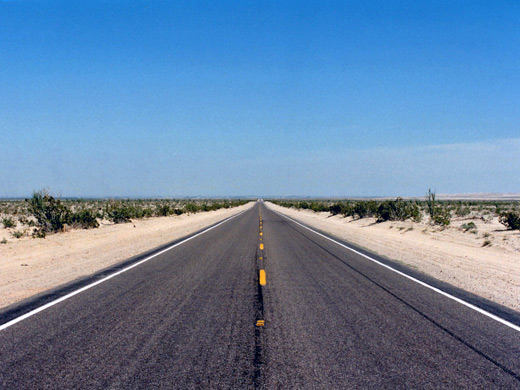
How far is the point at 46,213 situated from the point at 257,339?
21.0 metres

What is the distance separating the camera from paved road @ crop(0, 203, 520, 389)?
3.96 meters

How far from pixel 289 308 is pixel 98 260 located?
8085mm

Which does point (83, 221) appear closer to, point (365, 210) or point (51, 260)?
point (51, 260)

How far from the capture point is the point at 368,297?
7.41 meters

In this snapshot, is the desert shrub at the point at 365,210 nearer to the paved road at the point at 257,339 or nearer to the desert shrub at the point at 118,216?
the desert shrub at the point at 118,216

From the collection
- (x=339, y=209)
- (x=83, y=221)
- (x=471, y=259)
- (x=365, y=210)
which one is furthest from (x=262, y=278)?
(x=339, y=209)

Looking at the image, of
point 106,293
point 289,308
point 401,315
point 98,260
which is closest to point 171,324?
point 289,308

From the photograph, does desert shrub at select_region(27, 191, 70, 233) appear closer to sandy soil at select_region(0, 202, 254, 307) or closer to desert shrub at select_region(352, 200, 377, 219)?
sandy soil at select_region(0, 202, 254, 307)

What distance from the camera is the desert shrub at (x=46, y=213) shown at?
21938 millimetres

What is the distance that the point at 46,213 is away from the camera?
2225 centimetres

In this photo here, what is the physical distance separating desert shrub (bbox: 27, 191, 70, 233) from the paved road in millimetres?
15904

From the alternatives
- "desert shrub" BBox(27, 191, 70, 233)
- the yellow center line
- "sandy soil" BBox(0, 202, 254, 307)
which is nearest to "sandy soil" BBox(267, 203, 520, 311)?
the yellow center line

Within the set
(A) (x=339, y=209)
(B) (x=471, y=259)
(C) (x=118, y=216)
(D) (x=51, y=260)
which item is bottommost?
(B) (x=471, y=259)

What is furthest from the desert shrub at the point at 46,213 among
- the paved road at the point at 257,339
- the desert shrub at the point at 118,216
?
the paved road at the point at 257,339
